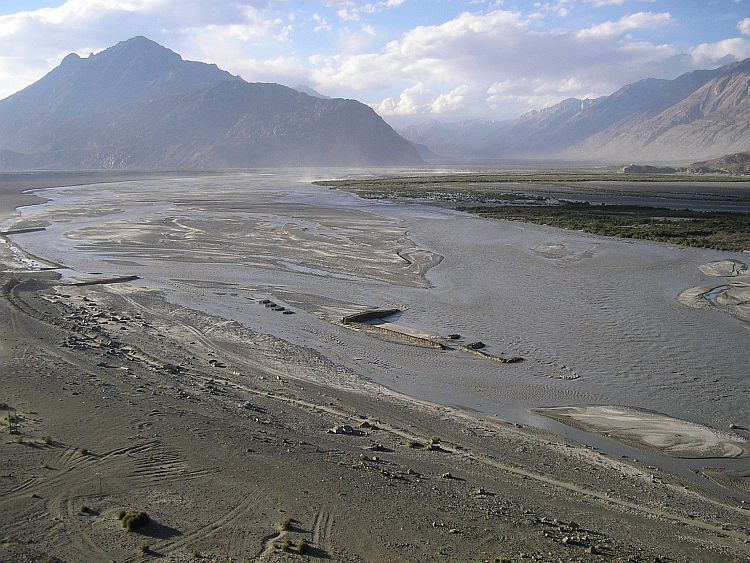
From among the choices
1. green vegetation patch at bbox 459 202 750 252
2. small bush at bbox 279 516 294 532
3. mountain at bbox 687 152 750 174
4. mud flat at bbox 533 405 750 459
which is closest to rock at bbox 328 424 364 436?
small bush at bbox 279 516 294 532

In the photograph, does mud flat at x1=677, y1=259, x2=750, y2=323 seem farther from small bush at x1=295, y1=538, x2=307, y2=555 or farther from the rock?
small bush at x1=295, y1=538, x2=307, y2=555

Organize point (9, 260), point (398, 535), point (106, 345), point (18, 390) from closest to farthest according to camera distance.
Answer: point (398, 535)
point (18, 390)
point (106, 345)
point (9, 260)

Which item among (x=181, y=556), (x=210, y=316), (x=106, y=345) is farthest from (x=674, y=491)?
(x=210, y=316)

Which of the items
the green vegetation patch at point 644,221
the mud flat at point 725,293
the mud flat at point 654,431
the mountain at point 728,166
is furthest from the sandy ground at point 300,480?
the mountain at point 728,166

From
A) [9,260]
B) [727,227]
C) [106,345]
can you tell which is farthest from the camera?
[727,227]

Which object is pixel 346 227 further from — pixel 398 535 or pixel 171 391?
pixel 398 535

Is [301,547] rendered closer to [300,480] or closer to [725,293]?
[300,480]

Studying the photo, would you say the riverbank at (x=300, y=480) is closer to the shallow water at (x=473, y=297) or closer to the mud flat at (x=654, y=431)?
the mud flat at (x=654, y=431)
